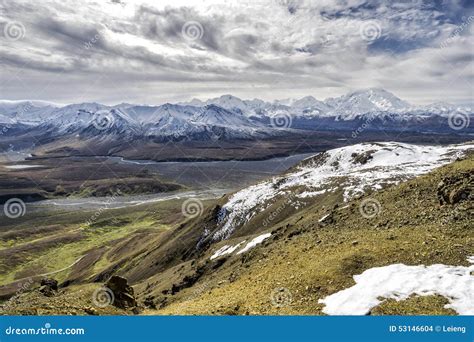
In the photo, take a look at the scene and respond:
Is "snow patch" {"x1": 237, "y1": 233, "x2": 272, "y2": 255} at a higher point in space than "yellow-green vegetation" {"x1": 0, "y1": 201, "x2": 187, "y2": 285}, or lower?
higher

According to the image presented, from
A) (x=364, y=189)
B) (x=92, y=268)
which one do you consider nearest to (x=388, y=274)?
(x=364, y=189)

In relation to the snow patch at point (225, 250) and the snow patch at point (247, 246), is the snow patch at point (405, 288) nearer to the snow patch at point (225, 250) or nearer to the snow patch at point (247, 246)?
the snow patch at point (247, 246)

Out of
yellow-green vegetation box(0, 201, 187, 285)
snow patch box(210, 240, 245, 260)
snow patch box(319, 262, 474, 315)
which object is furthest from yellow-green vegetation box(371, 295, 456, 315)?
yellow-green vegetation box(0, 201, 187, 285)

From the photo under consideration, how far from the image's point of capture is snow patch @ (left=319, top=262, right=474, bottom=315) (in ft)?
58.2

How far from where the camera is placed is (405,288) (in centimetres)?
1888

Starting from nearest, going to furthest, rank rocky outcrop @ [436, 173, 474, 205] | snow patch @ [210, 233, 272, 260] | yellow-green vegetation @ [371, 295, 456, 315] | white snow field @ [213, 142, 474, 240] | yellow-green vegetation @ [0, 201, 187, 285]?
yellow-green vegetation @ [371, 295, 456, 315], rocky outcrop @ [436, 173, 474, 205], snow patch @ [210, 233, 272, 260], white snow field @ [213, 142, 474, 240], yellow-green vegetation @ [0, 201, 187, 285]

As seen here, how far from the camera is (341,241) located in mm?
28750

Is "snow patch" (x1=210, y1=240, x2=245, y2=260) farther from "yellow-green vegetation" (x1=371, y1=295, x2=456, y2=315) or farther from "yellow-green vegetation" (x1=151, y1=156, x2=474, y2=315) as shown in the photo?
"yellow-green vegetation" (x1=371, y1=295, x2=456, y2=315)

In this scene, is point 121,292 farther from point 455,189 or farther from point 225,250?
point 225,250

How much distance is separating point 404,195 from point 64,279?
10328 cm

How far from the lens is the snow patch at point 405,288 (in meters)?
17.8

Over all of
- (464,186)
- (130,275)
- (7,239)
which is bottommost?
(7,239)

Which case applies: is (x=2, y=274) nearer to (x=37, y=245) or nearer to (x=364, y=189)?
(x=37, y=245)

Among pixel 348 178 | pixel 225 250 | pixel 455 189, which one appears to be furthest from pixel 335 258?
pixel 348 178
